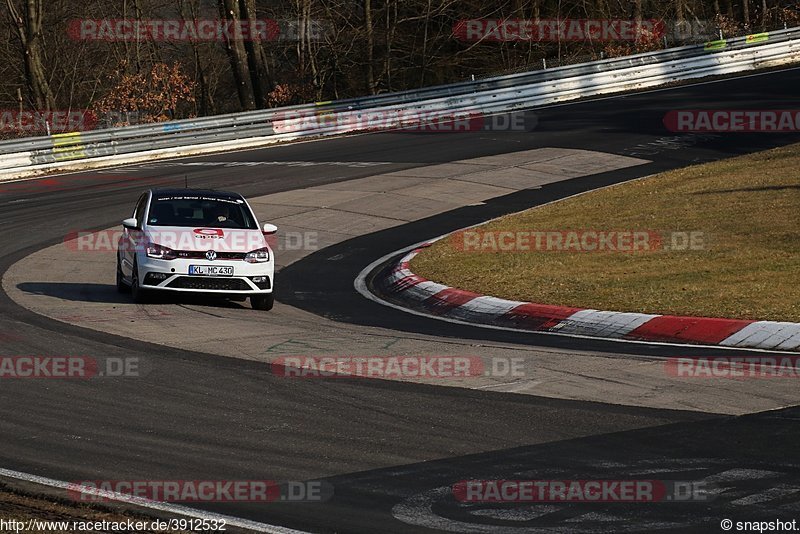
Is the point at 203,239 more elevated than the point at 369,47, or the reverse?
the point at 369,47

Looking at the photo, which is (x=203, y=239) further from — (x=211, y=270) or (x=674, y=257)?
(x=674, y=257)

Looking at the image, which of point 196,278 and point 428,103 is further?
point 428,103

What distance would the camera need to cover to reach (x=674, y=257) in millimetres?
16719

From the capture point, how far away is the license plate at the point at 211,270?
15.0 meters

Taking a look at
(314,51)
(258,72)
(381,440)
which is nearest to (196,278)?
(381,440)

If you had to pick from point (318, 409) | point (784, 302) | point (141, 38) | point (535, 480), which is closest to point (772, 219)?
point (784, 302)

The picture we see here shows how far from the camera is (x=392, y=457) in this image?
7520 millimetres

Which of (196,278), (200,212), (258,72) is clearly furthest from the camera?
(258,72)

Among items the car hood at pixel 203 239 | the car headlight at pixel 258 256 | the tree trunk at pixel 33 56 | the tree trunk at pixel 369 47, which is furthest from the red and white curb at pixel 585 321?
the tree trunk at pixel 369 47

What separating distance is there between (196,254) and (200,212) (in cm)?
127

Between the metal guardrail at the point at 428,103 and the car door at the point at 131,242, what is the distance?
A: 16675 mm

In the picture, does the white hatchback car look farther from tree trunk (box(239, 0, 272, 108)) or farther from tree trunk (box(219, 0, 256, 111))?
tree trunk (box(239, 0, 272, 108))

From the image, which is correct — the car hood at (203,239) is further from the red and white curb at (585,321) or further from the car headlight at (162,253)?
→ the red and white curb at (585,321)

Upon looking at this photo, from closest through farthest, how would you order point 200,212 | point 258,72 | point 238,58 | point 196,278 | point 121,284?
point 196,278 → point 200,212 → point 121,284 → point 238,58 → point 258,72
